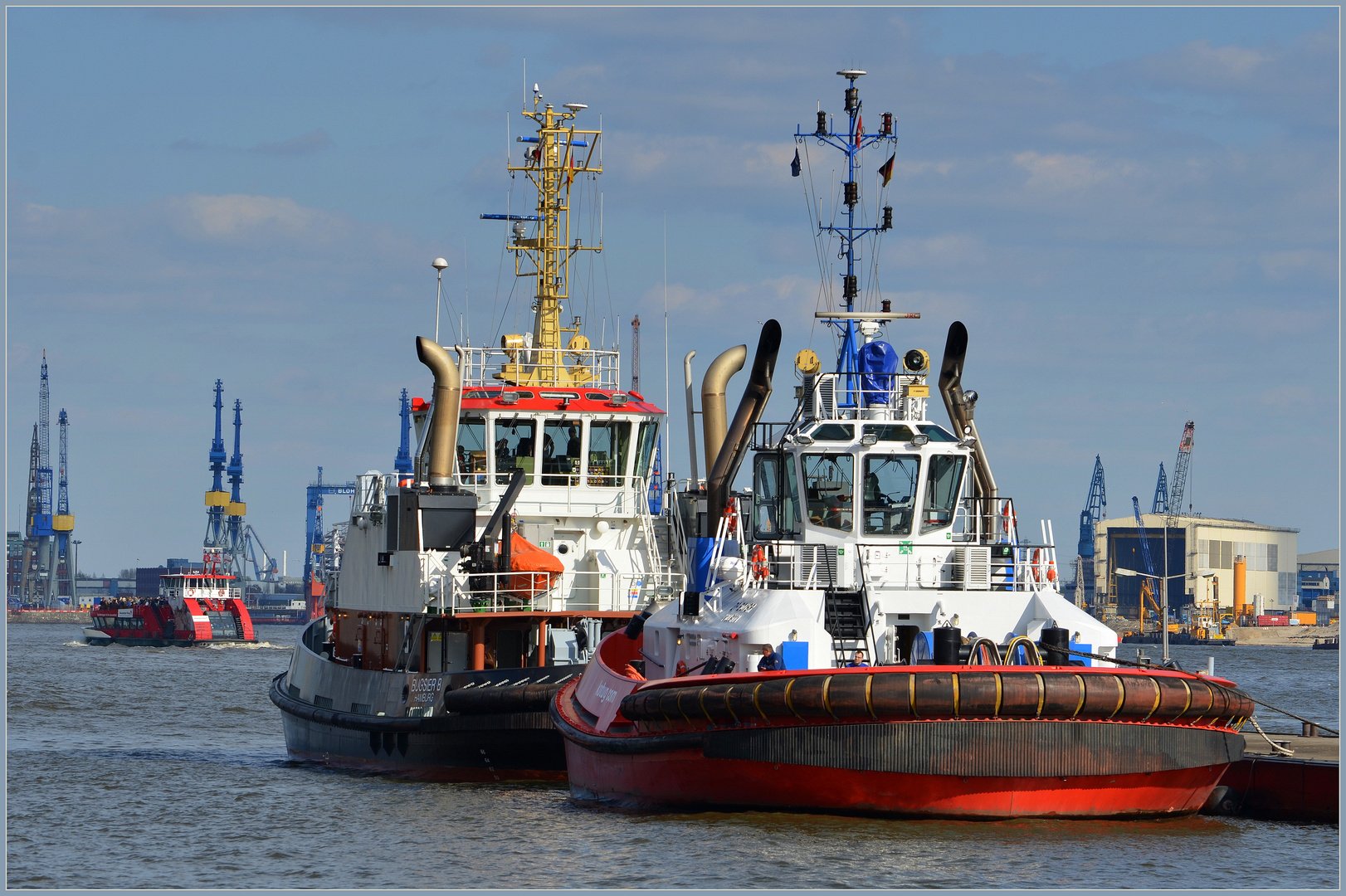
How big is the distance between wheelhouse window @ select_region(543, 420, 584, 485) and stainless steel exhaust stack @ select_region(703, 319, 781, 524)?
14.4 feet

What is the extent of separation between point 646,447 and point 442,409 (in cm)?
375

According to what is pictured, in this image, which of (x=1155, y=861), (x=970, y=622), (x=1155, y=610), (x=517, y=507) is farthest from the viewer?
(x=1155, y=610)

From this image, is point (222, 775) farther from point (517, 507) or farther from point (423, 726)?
point (517, 507)

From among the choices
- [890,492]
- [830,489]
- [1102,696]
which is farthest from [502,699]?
[1102,696]

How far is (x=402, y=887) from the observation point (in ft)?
53.7

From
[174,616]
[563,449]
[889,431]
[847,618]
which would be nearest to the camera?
[847,618]

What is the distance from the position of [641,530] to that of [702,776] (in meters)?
10.4

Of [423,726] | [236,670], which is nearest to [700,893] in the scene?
[423,726]

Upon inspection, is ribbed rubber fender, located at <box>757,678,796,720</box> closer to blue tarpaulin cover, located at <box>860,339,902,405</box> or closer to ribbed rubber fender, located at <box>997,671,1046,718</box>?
ribbed rubber fender, located at <box>997,671,1046,718</box>

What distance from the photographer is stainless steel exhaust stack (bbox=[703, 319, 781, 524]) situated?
24.4 metres

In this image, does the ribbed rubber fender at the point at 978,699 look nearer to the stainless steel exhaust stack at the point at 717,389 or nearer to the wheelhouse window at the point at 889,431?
the wheelhouse window at the point at 889,431

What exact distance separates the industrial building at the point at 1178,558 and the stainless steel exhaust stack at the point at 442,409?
12647cm

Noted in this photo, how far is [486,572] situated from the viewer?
85.7 feet

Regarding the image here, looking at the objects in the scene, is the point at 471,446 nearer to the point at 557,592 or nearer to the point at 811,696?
the point at 557,592
